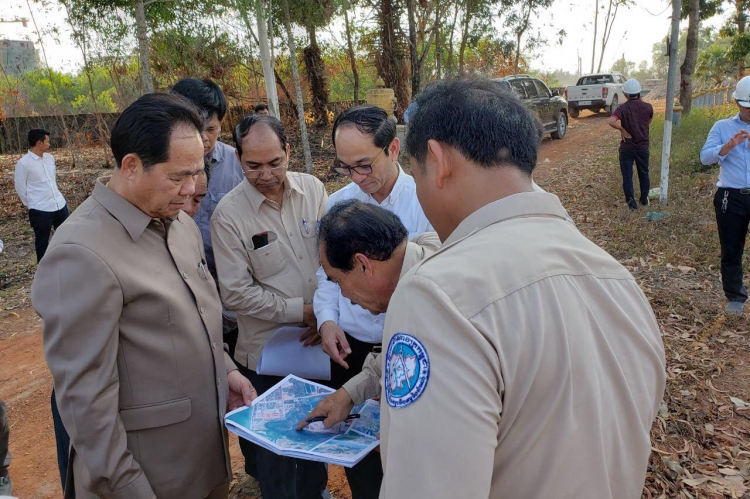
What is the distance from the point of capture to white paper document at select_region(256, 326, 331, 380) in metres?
2.41

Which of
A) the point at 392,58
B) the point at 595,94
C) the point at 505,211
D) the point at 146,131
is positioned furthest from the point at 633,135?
the point at 595,94

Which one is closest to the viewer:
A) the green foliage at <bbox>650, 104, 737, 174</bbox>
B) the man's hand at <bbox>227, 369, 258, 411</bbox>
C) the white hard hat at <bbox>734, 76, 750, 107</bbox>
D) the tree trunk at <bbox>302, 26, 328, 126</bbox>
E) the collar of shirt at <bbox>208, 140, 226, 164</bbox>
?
the man's hand at <bbox>227, 369, 258, 411</bbox>

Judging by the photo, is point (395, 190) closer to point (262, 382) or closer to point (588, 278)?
point (262, 382)

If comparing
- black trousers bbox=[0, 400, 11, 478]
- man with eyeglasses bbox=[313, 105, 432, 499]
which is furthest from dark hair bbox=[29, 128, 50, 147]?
man with eyeglasses bbox=[313, 105, 432, 499]

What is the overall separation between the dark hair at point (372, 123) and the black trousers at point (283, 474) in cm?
122

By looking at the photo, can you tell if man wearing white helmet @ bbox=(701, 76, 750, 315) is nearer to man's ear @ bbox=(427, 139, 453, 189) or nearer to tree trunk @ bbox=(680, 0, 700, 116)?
man's ear @ bbox=(427, 139, 453, 189)

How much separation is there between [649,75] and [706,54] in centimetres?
6889

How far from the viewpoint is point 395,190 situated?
2.55 meters

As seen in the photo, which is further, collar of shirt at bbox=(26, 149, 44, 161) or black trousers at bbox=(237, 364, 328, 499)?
collar of shirt at bbox=(26, 149, 44, 161)

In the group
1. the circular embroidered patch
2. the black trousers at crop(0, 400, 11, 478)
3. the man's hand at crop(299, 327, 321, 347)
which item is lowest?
the black trousers at crop(0, 400, 11, 478)

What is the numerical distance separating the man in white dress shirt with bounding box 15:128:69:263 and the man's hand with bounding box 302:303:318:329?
617 centimetres

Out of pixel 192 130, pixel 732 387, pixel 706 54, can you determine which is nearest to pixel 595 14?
pixel 706 54

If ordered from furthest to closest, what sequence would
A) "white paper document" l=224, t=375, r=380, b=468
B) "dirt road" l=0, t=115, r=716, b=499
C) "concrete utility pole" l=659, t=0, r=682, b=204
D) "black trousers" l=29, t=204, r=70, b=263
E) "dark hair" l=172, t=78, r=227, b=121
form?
"concrete utility pole" l=659, t=0, r=682, b=204, "black trousers" l=29, t=204, r=70, b=263, "dirt road" l=0, t=115, r=716, b=499, "dark hair" l=172, t=78, r=227, b=121, "white paper document" l=224, t=375, r=380, b=468

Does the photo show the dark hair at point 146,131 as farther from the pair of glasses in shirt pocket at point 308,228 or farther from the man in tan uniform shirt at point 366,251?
the pair of glasses in shirt pocket at point 308,228
